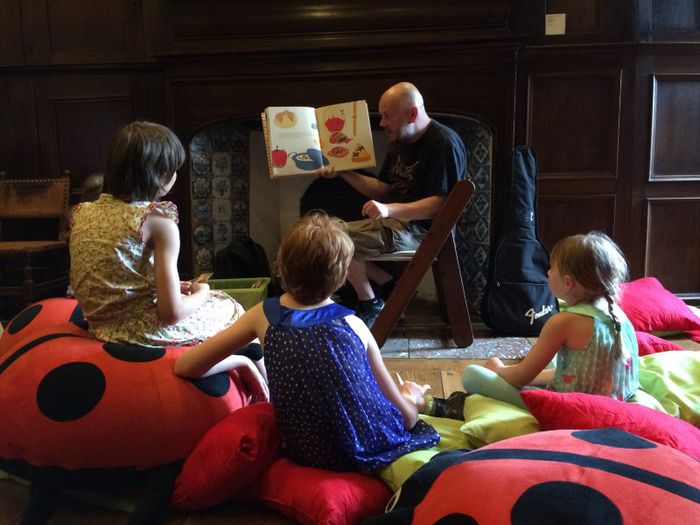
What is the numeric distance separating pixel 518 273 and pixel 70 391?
→ 181 cm

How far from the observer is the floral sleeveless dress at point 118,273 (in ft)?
4.52

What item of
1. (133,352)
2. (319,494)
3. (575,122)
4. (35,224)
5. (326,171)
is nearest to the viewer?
Result: (319,494)

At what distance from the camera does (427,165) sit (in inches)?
88.9

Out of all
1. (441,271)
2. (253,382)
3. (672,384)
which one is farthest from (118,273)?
(672,384)

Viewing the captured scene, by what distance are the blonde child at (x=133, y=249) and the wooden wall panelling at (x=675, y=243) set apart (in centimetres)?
238

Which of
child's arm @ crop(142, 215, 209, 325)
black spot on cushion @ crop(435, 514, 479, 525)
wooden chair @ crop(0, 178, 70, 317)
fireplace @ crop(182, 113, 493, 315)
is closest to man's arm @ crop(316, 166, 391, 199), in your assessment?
fireplace @ crop(182, 113, 493, 315)

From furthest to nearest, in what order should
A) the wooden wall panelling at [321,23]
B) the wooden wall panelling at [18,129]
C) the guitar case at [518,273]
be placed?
the wooden wall panelling at [18,129] < the wooden wall panelling at [321,23] < the guitar case at [518,273]

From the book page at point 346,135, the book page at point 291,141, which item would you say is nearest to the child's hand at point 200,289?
the book page at point 291,141

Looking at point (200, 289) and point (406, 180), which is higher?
point (406, 180)

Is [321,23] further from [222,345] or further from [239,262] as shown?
[222,345]

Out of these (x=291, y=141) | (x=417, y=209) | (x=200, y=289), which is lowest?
(x=200, y=289)

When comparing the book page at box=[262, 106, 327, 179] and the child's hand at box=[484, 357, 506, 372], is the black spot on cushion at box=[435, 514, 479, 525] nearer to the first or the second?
the child's hand at box=[484, 357, 506, 372]

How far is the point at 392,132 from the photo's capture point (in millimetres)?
2303

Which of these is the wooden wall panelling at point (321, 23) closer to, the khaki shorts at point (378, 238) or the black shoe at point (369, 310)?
the khaki shorts at point (378, 238)
